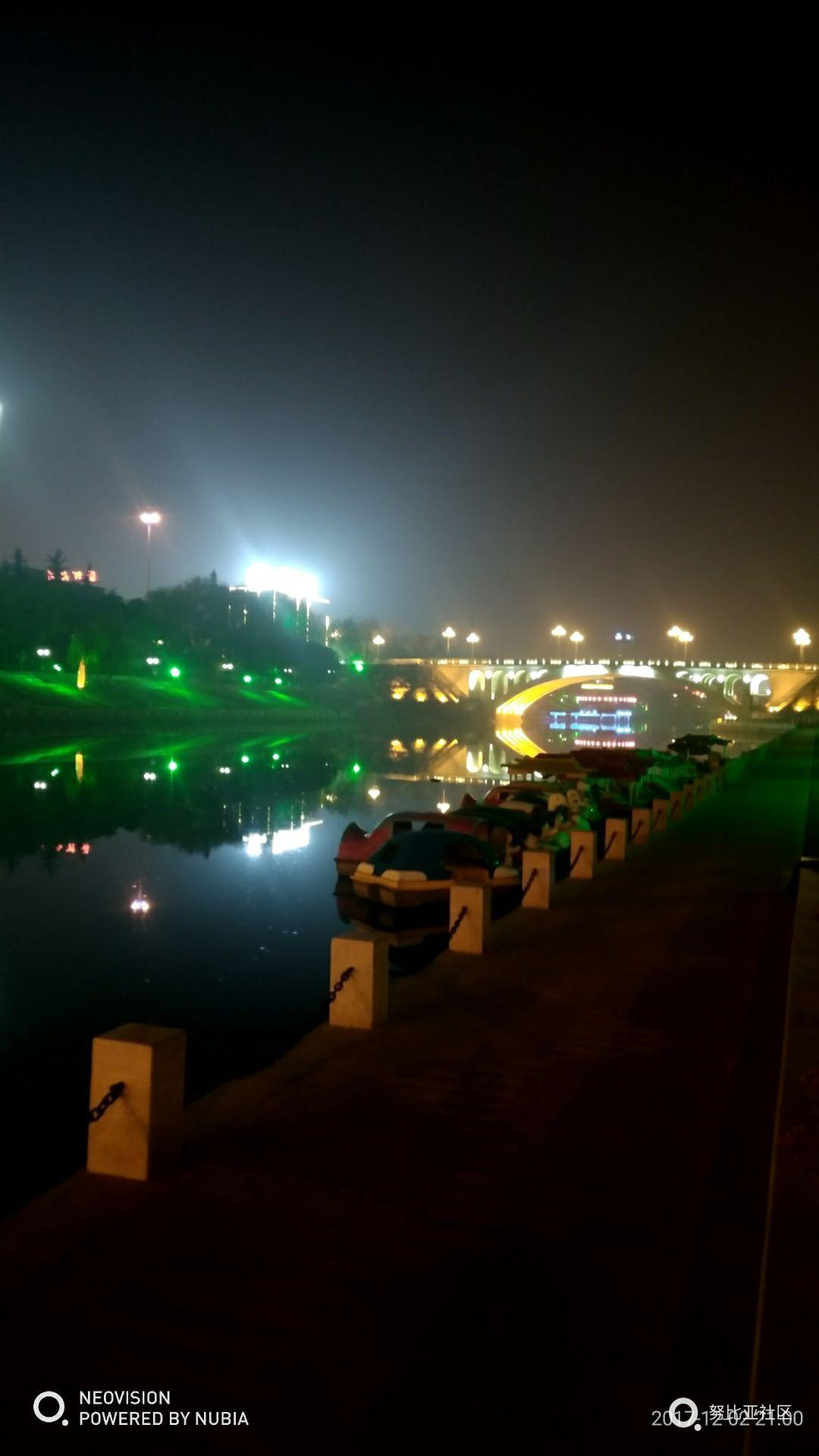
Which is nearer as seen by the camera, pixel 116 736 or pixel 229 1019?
pixel 229 1019

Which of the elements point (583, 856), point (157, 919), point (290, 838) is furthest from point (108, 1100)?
point (290, 838)

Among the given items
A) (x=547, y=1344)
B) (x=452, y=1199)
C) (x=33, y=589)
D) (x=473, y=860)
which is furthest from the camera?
(x=33, y=589)

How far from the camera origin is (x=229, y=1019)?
16.2 meters

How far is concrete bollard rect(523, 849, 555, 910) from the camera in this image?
1762 cm

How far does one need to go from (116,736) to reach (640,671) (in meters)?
68.1

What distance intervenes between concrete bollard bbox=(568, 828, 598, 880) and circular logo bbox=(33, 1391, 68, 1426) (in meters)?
16.8

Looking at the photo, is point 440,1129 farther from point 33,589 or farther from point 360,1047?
point 33,589

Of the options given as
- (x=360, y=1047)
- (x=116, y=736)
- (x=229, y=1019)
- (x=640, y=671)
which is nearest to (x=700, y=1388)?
(x=360, y=1047)

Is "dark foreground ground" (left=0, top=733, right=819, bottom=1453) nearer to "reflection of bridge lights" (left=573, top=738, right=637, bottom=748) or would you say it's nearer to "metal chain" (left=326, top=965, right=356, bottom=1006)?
"metal chain" (left=326, top=965, right=356, bottom=1006)

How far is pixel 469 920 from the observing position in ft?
47.7

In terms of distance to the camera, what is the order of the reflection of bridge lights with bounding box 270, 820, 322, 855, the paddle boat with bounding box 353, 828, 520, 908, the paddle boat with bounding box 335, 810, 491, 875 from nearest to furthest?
the paddle boat with bounding box 353, 828, 520, 908 < the paddle boat with bounding box 335, 810, 491, 875 < the reflection of bridge lights with bounding box 270, 820, 322, 855

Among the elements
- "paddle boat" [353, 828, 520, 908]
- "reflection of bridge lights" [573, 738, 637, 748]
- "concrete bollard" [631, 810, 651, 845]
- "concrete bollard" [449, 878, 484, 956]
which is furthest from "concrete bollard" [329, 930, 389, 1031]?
"reflection of bridge lights" [573, 738, 637, 748]

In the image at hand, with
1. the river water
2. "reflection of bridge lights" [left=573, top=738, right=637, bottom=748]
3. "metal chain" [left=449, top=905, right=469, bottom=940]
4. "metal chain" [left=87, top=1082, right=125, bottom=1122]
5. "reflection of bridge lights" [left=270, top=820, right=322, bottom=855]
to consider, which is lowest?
"reflection of bridge lights" [left=573, top=738, right=637, bottom=748]

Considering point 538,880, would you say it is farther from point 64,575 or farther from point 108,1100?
point 64,575
